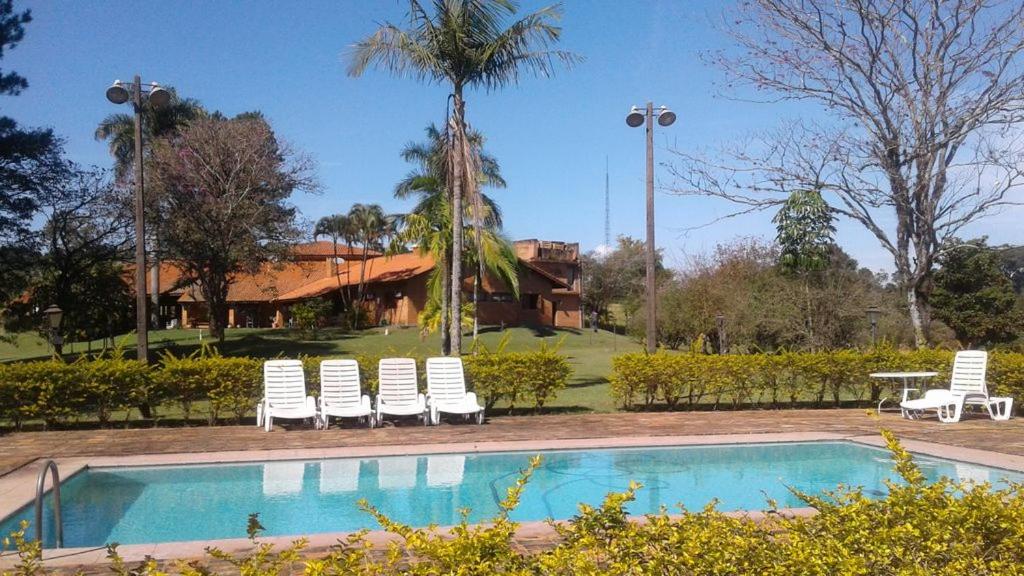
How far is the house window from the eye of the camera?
4847cm

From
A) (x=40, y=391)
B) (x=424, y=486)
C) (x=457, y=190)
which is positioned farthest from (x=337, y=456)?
(x=457, y=190)

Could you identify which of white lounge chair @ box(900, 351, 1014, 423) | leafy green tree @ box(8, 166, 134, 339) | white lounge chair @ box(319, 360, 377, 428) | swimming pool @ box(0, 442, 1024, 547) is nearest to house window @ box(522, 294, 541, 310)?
leafy green tree @ box(8, 166, 134, 339)

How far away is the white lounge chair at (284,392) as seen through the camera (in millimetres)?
12805

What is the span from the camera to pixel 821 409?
16.0 meters

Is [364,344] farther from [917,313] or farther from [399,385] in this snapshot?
[917,313]

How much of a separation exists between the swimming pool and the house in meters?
29.2

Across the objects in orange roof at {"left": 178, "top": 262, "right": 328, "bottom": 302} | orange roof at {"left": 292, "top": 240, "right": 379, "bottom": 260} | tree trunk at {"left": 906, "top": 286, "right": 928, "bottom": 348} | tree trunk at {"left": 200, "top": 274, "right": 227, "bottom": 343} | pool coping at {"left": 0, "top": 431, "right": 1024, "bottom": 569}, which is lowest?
pool coping at {"left": 0, "top": 431, "right": 1024, "bottom": 569}

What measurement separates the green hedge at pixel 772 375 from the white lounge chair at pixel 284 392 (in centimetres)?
566

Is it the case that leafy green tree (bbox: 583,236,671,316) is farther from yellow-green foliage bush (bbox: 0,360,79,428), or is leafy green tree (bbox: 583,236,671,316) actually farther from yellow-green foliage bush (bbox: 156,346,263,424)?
yellow-green foliage bush (bbox: 0,360,79,428)

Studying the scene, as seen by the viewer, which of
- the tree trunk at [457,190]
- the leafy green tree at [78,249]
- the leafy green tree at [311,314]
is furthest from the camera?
the leafy green tree at [311,314]

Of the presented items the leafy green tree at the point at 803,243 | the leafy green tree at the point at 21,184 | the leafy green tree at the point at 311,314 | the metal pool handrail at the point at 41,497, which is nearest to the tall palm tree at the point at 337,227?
the leafy green tree at the point at 311,314

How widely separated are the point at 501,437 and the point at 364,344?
2434cm

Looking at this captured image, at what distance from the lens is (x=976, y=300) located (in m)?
43.4

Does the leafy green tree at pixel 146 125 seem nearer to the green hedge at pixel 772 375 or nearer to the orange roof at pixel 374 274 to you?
the orange roof at pixel 374 274
